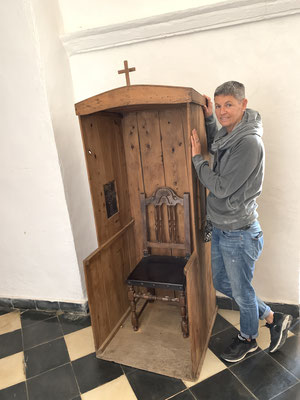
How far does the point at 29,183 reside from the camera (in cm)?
255

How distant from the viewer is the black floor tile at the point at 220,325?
2367mm

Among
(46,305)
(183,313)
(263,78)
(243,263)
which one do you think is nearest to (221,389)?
(183,313)

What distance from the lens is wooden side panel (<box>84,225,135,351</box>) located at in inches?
83.7

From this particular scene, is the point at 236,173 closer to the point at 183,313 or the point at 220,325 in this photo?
the point at 183,313

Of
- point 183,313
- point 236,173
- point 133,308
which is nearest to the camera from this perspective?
point 236,173

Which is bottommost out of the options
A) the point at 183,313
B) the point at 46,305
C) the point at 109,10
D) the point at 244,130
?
the point at 46,305

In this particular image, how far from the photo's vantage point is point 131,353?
2.22m

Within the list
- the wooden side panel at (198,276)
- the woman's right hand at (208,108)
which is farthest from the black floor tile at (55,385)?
the woman's right hand at (208,108)

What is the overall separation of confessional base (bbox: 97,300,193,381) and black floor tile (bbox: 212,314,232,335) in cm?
25

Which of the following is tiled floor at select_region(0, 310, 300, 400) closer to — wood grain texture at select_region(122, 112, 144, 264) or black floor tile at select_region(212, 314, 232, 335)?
black floor tile at select_region(212, 314, 232, 335)

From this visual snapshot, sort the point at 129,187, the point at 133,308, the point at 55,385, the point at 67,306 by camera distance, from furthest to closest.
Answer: the point at 67,306
the point at 129,187
the point at 133,308
the point at 55,385

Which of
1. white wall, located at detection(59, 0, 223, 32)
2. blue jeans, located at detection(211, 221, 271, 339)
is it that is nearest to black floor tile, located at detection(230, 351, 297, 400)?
blue jeans, located at detection(211, 221, 271, 339)

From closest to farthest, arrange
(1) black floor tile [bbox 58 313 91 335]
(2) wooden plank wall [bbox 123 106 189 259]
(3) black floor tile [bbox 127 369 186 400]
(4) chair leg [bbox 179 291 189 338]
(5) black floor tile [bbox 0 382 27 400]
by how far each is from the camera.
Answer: (3) black floor tile [bbox 127 369 186 400]
(5) black floor tile [bbox 0 382 27 400]
(4) chair leg [bbox 179 291 189 338]
(2) wooden plank wall [bbox 123 106 189 259]
(1) black floor tile [bbox 58 313 91 335]

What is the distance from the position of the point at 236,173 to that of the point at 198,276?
0.75m
